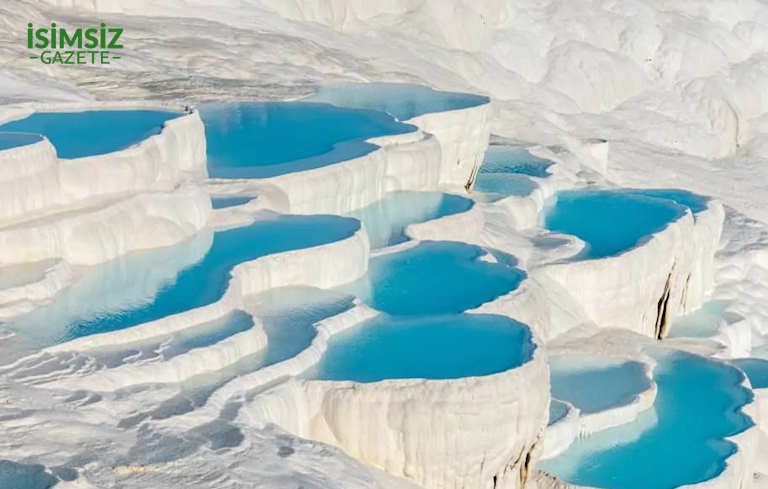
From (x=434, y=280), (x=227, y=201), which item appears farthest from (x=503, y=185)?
(x=434, y=280)

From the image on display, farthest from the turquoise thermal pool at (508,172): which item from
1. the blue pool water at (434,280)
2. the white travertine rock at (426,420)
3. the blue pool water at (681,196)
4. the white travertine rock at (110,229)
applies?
the white travertine rock at (426,420)

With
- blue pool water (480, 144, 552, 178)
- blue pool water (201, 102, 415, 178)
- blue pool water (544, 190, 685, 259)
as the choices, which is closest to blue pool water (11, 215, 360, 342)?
blue pool water (201, 102, 415, 178)

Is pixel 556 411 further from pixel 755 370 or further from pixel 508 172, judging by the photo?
pixel 508 172

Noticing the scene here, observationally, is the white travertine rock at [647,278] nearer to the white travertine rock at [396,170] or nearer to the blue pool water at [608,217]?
the blue pool water at [608,217]

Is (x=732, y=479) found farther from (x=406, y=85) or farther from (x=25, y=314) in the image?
(x=406, y=85)

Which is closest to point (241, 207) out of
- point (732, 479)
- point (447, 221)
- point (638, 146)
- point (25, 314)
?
point (447, 221)

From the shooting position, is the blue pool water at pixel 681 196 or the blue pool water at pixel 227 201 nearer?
the blue pool water at pixel 227 201

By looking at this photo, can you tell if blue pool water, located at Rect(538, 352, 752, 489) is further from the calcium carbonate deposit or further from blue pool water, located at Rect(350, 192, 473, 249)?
blue pool water, located at Rect(350, 192, 473, 249)
